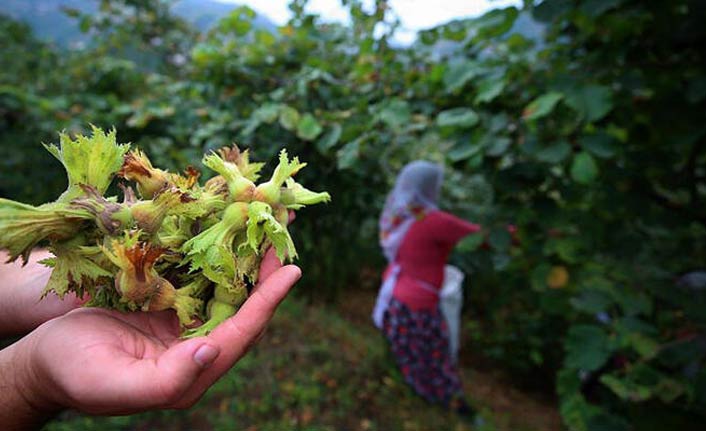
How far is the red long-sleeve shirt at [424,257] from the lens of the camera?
9.53ft

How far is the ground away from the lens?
8.41ft

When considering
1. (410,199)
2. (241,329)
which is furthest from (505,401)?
(241,329)

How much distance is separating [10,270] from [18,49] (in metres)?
5.37

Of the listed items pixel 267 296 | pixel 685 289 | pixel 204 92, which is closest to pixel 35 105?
pixel 204 92

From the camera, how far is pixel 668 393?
152 centimetres

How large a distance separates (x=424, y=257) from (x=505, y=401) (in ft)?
5.22

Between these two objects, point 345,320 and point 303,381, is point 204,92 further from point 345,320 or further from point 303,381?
point 345,320

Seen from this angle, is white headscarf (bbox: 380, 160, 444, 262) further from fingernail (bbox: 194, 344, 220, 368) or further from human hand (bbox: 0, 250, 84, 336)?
fingernail (bbox: 194, 344, 220, 368)

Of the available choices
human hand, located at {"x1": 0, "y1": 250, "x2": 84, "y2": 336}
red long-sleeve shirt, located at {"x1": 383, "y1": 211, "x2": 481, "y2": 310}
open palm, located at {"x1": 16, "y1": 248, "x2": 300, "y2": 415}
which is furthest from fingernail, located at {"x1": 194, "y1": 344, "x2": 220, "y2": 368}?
red long-sleeve shirt, located at {"x1": 383, "y1": 211, "x2": 481, "y2": 310}

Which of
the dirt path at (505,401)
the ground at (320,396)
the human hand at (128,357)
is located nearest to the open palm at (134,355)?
the human hand at (128,357)

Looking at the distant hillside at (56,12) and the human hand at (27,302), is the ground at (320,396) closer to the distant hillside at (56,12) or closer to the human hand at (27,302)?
the human hand at (27,302)

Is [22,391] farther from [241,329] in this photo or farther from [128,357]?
[241,329]

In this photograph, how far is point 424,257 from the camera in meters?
3.01

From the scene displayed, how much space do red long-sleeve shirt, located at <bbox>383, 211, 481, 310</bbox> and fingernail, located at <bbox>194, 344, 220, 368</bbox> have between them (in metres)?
2.36
